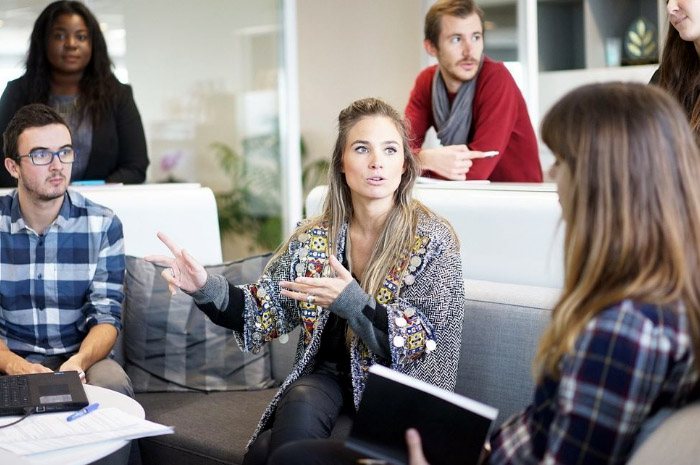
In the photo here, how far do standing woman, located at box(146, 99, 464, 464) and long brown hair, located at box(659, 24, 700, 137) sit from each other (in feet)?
2.14

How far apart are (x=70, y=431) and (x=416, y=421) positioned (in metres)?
0.71

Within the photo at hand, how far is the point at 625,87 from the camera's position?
4.20 feet

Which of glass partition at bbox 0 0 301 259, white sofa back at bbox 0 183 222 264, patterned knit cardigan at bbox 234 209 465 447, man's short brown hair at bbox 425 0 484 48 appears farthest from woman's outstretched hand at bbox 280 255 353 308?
glass partition at bbox 0 0 301 259

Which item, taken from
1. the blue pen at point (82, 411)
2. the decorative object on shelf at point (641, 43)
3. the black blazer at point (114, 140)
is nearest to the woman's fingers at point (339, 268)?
the blue pen at point (82, 411)

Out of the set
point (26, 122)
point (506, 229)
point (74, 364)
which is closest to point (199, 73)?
point (26, 122)

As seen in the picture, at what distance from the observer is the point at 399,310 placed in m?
2.08

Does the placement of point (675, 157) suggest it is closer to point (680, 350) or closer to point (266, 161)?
point (680, 350)

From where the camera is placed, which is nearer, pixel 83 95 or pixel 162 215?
pixel 162 215

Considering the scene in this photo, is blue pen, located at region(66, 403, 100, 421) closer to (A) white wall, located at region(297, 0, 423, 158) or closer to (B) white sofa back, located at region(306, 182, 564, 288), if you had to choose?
(B) white sofa back, located at region(306, 182, 564, 288)

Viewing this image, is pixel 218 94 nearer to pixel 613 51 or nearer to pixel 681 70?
pixel 613 51

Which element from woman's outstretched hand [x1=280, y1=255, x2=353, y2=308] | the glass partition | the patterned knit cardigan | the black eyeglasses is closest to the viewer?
woman's outstretched hand [x1=280, y1=255, x2=353, y2=308]

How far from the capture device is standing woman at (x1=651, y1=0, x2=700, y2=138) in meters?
2.10

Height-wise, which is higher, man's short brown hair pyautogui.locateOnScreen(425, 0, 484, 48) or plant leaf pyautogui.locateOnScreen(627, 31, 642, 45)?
plant leaf pyautogui.locateOnScreen(627, 31, 642, 45)

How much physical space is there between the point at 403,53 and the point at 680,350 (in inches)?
194
